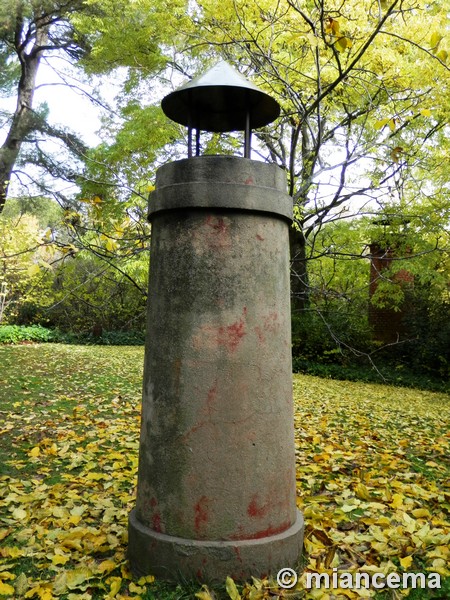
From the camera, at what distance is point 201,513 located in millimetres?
2602

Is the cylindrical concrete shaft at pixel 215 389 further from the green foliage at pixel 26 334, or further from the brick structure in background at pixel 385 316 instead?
the green foliage at pixel 26 334

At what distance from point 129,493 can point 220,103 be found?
2850 millimetres

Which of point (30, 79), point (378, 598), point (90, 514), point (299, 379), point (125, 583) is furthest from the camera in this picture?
point (30, 79)

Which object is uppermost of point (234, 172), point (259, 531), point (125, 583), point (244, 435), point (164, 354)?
point (234, 172)

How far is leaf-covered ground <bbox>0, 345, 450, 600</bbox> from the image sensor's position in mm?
2709

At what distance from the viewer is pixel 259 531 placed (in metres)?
2.68

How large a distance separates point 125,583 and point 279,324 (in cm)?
158

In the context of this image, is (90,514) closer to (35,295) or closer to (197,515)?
(197,515)

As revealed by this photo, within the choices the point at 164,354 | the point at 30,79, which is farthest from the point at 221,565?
the point at 30,79

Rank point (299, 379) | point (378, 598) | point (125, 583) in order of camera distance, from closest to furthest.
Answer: point (378, 598) → point (125, 583) → point (299, 379)

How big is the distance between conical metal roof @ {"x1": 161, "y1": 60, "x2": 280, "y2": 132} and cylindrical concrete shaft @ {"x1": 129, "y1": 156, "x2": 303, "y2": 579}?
0.45 metres

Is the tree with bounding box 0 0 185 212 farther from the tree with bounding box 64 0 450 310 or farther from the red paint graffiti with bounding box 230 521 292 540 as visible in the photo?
the red paint graffiti with bounding box 230 521 292 540

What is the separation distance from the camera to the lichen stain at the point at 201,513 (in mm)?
2600

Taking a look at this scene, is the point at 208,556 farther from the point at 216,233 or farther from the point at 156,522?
the point at 216,233
